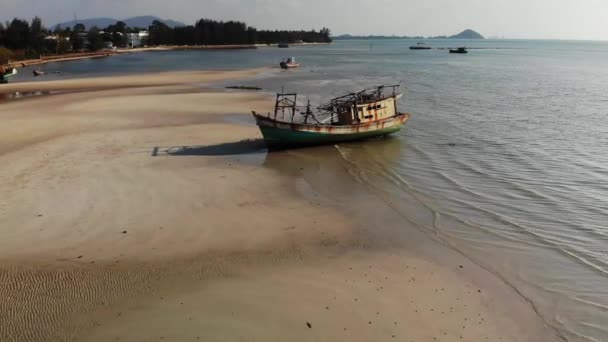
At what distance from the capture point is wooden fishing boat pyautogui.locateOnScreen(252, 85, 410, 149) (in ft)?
75.6

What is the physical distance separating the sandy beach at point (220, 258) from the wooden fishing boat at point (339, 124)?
115cm

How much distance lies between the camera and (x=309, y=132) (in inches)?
927

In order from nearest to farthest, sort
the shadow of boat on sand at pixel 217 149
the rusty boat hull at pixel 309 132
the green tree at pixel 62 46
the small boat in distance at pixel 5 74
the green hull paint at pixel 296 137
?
1. the shadow of boat on sand at pixel 217 149
2. the rusty boat hull at pixel 309 132
3. the green hull paint at pixel 296 137
4. the small boat in distance at pixel 5 74
5. the green tree at pixel 62 46

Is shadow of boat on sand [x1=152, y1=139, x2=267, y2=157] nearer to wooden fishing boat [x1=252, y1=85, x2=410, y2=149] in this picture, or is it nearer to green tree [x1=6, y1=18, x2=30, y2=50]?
wooden fishing boat [x1=252, y1=85, x2=410, y2=149]

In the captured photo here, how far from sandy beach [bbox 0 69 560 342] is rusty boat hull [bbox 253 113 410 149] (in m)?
1.02

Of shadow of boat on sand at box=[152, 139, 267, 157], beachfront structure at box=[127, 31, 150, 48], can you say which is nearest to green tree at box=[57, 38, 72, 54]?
beachfront structure at box=[127, 31, 150, 48]

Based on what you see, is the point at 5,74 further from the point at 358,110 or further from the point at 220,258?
the point at 220,258

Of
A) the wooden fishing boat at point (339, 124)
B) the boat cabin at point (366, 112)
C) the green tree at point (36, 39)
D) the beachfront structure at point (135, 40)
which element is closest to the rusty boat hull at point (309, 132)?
the wooden fishing boat at point (339, 124)

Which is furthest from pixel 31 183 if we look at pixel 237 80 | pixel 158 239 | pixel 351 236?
pixel 237 80

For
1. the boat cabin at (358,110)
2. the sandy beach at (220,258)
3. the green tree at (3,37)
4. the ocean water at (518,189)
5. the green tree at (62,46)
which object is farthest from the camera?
the green tree at (62,46)

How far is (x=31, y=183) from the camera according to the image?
1764 centimetres

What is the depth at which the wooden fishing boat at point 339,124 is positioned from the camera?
23031mm

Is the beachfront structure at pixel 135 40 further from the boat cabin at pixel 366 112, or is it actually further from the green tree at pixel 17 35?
the boat cabin at pixel 366 112

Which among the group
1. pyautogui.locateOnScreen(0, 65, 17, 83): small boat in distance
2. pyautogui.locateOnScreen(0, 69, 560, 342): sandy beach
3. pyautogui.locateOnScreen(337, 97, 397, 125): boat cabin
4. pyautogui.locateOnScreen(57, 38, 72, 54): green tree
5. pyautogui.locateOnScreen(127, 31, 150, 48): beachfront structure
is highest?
pyautogui.locateOnScreen(127, 31, 150, 48): beachfront structure
